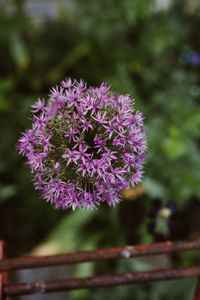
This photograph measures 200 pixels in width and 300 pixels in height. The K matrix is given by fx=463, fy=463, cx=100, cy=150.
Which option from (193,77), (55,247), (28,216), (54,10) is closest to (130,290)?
(55,247)

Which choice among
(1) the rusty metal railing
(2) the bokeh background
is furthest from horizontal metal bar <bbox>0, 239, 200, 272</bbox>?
(2) the bokeh background

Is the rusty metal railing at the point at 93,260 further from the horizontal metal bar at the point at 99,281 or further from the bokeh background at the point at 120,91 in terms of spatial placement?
the bokeh background at the point at 120,91

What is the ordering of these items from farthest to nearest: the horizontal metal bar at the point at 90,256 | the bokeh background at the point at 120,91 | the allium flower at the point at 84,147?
the bokeh background at the point at 120,91 → the horizontal metal bar at the point at 90,256 → the allium flower at the point at 84,147

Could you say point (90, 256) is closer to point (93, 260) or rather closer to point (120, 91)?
point (93, 260)

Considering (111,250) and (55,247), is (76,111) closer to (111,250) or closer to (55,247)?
(111,250)

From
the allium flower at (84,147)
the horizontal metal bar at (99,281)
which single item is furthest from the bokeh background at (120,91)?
the allium flower at (84,147)

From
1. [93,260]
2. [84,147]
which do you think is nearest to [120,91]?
[93,260]
